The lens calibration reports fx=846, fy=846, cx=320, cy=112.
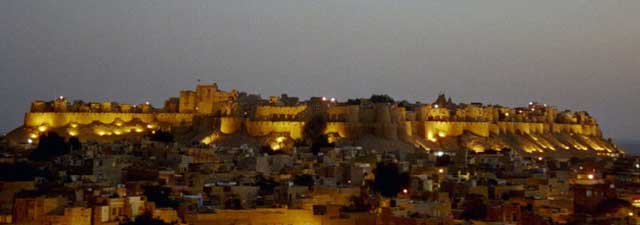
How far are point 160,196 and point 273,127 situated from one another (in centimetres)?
3810

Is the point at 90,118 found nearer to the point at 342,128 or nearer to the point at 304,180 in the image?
the point at 342,128

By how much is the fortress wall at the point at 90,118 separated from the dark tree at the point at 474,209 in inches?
1730

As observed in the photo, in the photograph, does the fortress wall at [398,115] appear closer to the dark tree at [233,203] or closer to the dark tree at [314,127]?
the dark tree at [314,127]

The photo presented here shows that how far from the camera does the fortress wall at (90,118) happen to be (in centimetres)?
5788

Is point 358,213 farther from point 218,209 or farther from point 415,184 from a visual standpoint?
point 415,184

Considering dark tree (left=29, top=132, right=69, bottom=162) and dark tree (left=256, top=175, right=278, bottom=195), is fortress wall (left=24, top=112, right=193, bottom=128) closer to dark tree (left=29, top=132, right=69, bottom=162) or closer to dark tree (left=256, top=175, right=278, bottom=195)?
dark tree (left=29, top=132, right=69, bottom=162)

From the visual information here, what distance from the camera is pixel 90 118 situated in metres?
59.3

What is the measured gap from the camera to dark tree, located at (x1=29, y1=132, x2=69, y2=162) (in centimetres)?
3008

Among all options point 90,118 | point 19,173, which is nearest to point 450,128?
point 90,118

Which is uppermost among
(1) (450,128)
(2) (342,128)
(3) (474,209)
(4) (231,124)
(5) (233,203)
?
(1) (450,128)

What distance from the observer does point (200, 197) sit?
1809 cm

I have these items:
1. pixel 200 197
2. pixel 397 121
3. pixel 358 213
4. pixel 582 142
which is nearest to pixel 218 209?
pixel 200 197

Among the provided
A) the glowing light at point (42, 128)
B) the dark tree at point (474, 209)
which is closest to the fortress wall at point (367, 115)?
the glowing light at point (42, 128)

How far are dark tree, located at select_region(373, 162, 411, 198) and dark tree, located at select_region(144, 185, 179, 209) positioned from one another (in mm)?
6166
